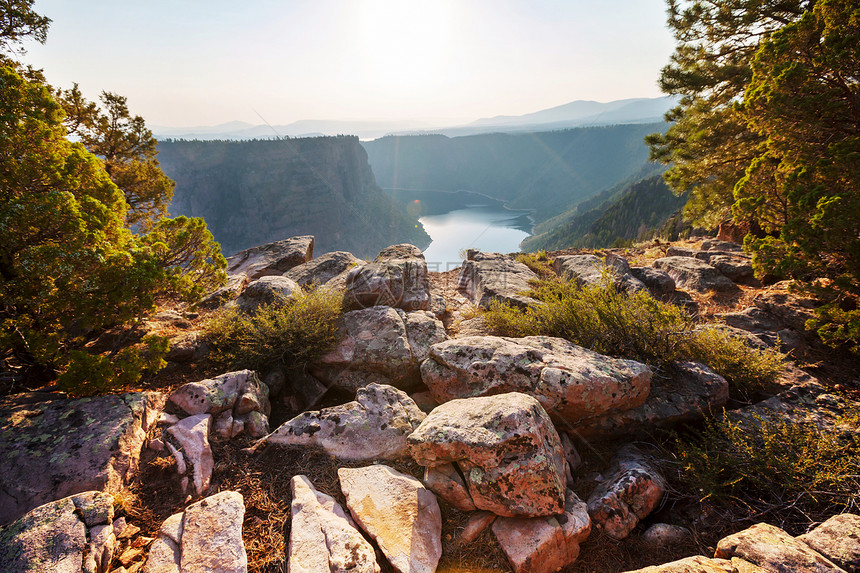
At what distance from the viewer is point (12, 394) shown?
3943mm

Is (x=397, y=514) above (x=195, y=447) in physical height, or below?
below

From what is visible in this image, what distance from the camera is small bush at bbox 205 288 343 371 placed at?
513cm

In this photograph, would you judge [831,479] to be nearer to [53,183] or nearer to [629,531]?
[629,531]

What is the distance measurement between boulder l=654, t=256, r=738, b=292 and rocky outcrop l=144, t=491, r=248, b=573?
35.1 feet

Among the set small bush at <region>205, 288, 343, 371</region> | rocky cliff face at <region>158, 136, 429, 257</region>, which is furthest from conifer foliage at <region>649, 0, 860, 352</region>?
rocky cliff face at <region>158, 136, 429, 257</region>

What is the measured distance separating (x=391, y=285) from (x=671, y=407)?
509 centimetres

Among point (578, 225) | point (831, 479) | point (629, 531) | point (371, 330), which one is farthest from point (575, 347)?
point (578, 225)

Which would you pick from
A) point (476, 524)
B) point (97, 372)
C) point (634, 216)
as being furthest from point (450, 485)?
point (634, 216)

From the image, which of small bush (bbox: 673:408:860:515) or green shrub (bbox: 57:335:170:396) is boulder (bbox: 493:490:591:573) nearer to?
small bush (bbox: 673:408:860:515)

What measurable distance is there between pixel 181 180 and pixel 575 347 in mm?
118028

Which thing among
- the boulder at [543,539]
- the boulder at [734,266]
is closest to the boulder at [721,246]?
the boulder at [734,266]

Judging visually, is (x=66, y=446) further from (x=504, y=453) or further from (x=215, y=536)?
(x=504, y=453)

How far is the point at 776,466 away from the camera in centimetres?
329

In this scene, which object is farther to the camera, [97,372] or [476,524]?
[97,372]
